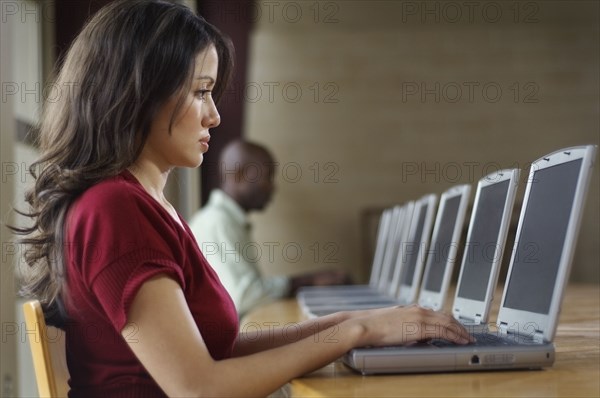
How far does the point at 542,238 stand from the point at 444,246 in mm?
1043

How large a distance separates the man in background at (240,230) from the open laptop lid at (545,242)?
2368mm

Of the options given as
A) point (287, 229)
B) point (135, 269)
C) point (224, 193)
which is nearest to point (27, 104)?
point (224, 193)

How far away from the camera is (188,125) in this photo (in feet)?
4.62

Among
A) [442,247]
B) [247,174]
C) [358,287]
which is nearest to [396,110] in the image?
[247,174]

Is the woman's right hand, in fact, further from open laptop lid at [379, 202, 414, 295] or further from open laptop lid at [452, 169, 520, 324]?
open laptop lid at [379, 202, 414, 295]

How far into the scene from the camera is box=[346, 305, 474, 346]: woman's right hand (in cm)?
135

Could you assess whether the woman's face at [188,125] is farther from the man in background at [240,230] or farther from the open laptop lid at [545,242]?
the man in background at [240,230]

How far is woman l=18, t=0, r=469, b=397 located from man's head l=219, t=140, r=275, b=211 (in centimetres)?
317

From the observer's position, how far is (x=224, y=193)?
4617 millimetres

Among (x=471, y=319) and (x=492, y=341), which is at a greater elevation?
(x=492, y=341)

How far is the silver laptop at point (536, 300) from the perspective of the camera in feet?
4.27

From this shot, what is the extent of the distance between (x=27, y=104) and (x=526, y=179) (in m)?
2.48
